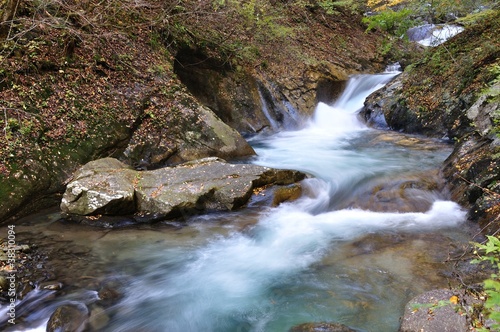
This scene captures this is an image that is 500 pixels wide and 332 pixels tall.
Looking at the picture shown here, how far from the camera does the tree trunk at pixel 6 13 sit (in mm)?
6391

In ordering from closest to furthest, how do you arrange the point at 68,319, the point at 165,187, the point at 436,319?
1. the point at 436,319
2. the point at 68,319
3. the point at 165,187

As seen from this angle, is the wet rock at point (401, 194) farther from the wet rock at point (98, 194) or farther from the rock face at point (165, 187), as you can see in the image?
the wet rock at point (98, 194)

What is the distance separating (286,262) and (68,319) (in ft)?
8.94

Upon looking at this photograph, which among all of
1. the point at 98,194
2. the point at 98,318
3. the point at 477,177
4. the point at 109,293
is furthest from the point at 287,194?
the point at 98,318

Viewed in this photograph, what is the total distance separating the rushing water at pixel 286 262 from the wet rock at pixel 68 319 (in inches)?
6.4

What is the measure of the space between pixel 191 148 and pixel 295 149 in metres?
3.28

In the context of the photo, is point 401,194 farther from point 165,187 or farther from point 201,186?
point 165,187

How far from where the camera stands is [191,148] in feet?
26.2

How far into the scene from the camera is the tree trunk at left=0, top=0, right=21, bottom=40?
21.0 feet

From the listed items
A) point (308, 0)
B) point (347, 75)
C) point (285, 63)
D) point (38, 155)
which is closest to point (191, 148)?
point (38, 155)

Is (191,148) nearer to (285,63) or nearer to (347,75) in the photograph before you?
(285,63)

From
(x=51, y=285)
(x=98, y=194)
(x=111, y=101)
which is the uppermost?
(x=111, y=101)

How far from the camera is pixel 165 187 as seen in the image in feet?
19.6

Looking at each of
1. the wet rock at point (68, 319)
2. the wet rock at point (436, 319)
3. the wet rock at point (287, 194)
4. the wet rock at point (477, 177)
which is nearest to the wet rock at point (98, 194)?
the wet rock at point (68, 319)
